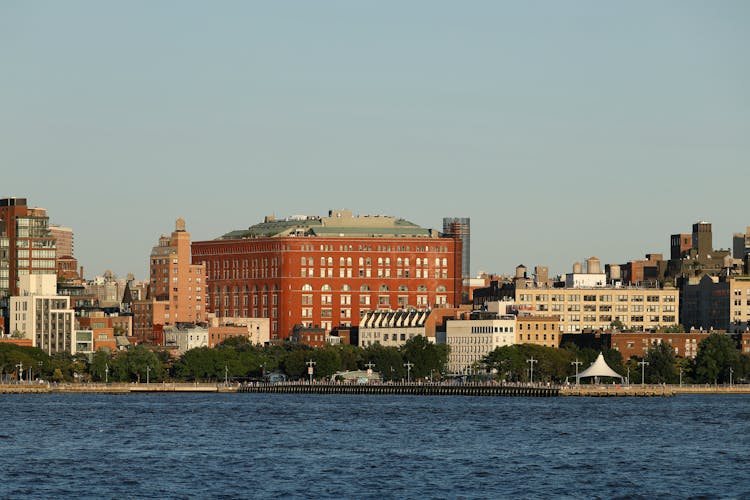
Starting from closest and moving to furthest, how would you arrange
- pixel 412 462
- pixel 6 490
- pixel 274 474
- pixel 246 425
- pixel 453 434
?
pixel 6 490 → pixel 274 474 → pixel 412 462 → pixel 453 434 → pixel 246 425

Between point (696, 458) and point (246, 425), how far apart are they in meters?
52.2

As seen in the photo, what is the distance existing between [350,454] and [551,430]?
117ft

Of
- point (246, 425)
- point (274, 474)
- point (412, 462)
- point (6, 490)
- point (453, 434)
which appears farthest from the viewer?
point (246, 425)

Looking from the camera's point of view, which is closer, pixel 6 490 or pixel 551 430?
pixel 6 490

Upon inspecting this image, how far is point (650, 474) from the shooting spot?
5507 inches

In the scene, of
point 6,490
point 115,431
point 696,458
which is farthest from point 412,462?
point 115,431

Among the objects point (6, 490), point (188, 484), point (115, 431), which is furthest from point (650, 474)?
point (115, 431)

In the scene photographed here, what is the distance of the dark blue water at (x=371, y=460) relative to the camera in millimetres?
128625

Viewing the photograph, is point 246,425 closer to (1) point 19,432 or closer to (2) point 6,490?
(1) point 19,432

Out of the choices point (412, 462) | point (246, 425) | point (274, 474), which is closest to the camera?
point (274, 474)

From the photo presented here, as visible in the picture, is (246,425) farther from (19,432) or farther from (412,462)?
(412,462)

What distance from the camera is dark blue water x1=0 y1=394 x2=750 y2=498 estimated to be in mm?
128625

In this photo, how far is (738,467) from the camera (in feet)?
477

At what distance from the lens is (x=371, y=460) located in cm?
14888
